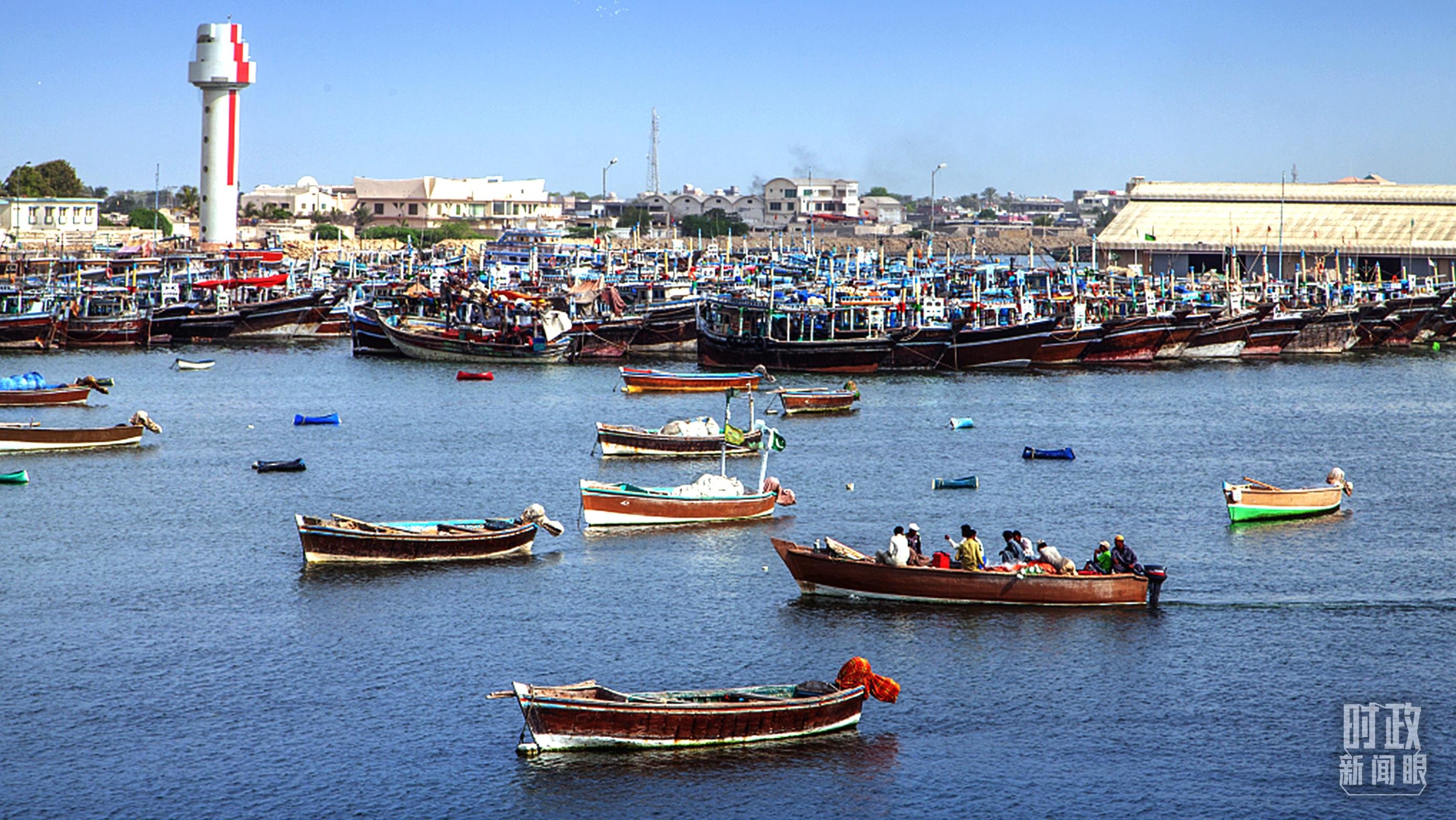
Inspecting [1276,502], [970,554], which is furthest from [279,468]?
[1276,502]

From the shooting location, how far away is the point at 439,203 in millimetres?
189125

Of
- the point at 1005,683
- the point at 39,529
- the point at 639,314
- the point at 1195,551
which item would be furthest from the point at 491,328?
the point at 1005,683

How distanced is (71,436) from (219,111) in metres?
92.2

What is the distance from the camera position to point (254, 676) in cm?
3027

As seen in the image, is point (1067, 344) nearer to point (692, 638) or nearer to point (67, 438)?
point (67, 438)

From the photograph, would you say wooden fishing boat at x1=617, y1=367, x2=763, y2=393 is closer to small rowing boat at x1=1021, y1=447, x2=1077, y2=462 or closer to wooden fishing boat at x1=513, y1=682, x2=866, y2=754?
small rowing boat at x1=1021, y1=447, x2=1077, y2=462

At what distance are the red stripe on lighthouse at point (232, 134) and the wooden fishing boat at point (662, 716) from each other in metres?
126

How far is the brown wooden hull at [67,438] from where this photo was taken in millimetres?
55156

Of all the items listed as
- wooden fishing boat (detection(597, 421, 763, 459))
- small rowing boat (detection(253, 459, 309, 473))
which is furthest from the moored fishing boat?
wooden fishing boat (detection(597, 421, 763, 459))

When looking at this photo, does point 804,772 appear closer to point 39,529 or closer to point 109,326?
point 39,529

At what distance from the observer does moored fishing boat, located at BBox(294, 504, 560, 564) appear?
1507 inches

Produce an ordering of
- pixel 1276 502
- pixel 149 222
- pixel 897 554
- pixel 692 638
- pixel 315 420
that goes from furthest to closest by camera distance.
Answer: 1. pixel 149 222
2. pixel 315 420
3. pixel 1276 502
4. pixel 897 554
5. pixel 692 638

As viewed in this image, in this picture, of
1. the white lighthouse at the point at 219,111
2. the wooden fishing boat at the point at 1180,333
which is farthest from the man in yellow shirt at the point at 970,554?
the white lighthouse at the point at 219,111

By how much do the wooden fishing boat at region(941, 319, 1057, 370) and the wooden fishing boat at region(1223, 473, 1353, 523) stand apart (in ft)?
127
